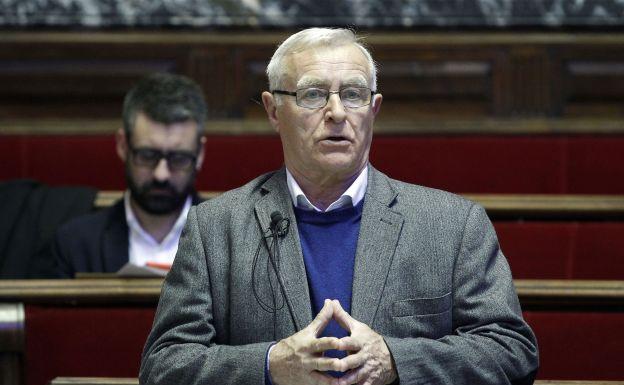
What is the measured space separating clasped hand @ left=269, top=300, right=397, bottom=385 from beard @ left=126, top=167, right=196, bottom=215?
2.05 ft

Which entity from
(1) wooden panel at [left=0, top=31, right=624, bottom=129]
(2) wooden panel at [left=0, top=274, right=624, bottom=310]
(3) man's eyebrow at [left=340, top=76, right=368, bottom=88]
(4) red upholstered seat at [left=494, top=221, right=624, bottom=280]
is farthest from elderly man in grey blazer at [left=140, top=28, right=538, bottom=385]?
(1) wooden panel at [left=0, top=31, right=624, bottom=129]

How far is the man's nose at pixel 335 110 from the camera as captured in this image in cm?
99

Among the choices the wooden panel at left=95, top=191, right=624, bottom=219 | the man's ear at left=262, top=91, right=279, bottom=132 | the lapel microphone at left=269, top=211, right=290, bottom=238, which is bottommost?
the wooden panel at left=95, top=191, right=624, bottom=219

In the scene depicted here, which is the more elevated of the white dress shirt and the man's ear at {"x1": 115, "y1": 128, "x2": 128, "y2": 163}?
the man's ear at {"x1": 115, "y1": 128, "x2": 128, "y2": 163}

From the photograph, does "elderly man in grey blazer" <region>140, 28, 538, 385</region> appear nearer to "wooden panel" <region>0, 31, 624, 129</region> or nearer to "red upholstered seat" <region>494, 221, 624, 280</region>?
"red upholstered seat" <region>494, 221, 624, 280</region>

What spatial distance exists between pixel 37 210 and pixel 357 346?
0.86 m

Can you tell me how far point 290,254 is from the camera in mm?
986

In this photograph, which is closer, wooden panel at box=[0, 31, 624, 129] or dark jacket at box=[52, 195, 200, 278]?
dark jacket at box=[52, 195, 200, 278]

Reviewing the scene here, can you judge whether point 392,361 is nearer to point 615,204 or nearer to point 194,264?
point 194,264

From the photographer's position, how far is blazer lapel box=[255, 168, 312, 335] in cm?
97

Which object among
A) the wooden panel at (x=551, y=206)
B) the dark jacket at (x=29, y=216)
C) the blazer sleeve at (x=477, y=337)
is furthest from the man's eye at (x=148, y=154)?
the blazer sleeve at (x=477, y=337)

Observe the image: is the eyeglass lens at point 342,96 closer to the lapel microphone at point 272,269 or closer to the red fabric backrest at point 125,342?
the lapel microphone at point 272,269

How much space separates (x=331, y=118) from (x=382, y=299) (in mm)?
160

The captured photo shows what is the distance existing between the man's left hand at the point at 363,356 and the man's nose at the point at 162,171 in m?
0.63
